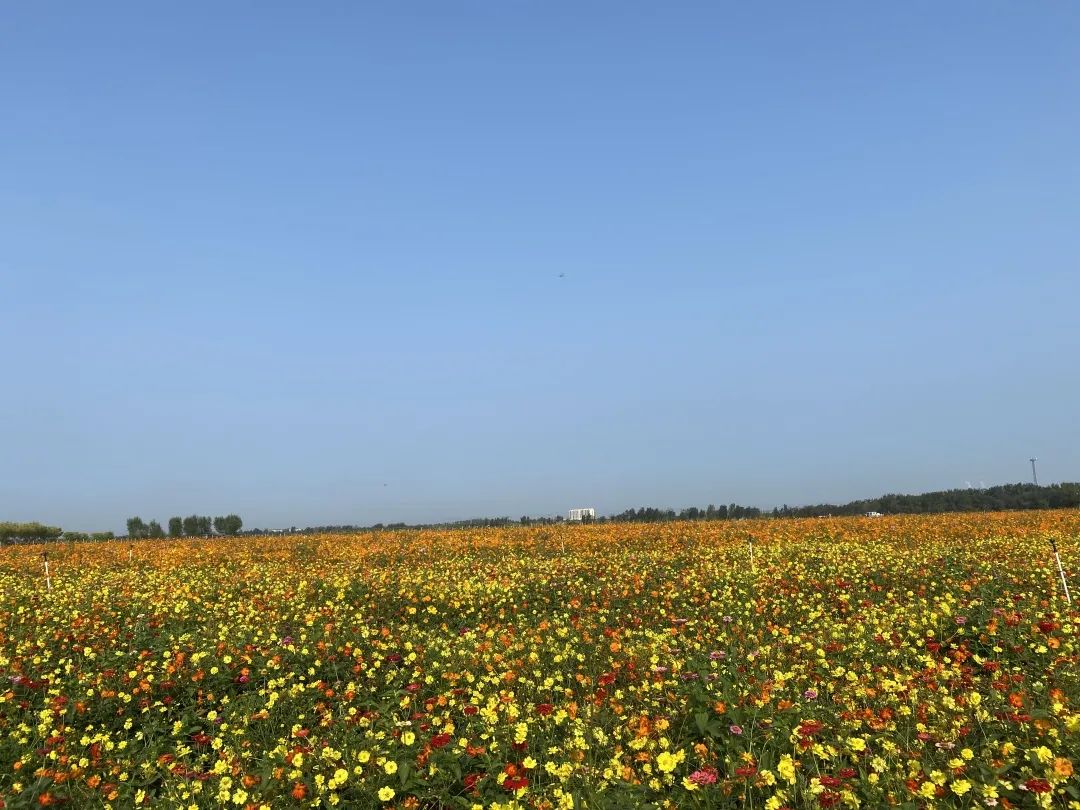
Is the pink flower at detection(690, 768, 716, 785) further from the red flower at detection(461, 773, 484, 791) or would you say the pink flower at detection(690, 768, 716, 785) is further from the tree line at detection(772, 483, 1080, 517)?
the tree line at detection(772, 483, 1080, 517)

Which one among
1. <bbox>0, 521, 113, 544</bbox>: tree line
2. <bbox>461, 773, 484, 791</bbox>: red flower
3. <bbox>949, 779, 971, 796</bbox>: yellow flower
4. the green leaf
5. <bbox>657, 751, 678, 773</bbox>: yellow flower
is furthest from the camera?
<bbox>0, 521, 113, 544</bbox>: tree line

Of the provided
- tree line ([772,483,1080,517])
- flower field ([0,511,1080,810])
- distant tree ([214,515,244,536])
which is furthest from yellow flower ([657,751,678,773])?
distant tree ([214,515,244,536])

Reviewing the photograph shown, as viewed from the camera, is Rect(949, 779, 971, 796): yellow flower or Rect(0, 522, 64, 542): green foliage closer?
Rect(949, 779, 971, 796): yellow flower

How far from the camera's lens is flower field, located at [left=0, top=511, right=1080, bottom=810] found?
504cm

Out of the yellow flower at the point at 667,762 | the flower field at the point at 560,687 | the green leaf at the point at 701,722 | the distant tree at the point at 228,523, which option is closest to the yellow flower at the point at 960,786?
the flower field at the point at 560,687

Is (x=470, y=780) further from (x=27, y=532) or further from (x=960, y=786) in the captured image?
(x=27, y=532)

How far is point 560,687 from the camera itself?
752cm

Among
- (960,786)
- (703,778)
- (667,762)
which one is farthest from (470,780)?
(960,786)

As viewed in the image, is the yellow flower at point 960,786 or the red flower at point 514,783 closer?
the yellow flower at point 960,786

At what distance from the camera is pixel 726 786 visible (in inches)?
188

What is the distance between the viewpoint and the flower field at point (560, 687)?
198 inches

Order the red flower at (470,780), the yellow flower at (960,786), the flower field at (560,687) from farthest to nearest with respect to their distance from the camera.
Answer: the red flower at (470,780)
the flower field at (560,687)
the yellow flower at (960,786)

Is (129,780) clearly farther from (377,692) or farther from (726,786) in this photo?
(726,786)

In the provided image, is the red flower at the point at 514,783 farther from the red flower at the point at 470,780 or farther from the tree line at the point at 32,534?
the tree line at the point at 32,534
